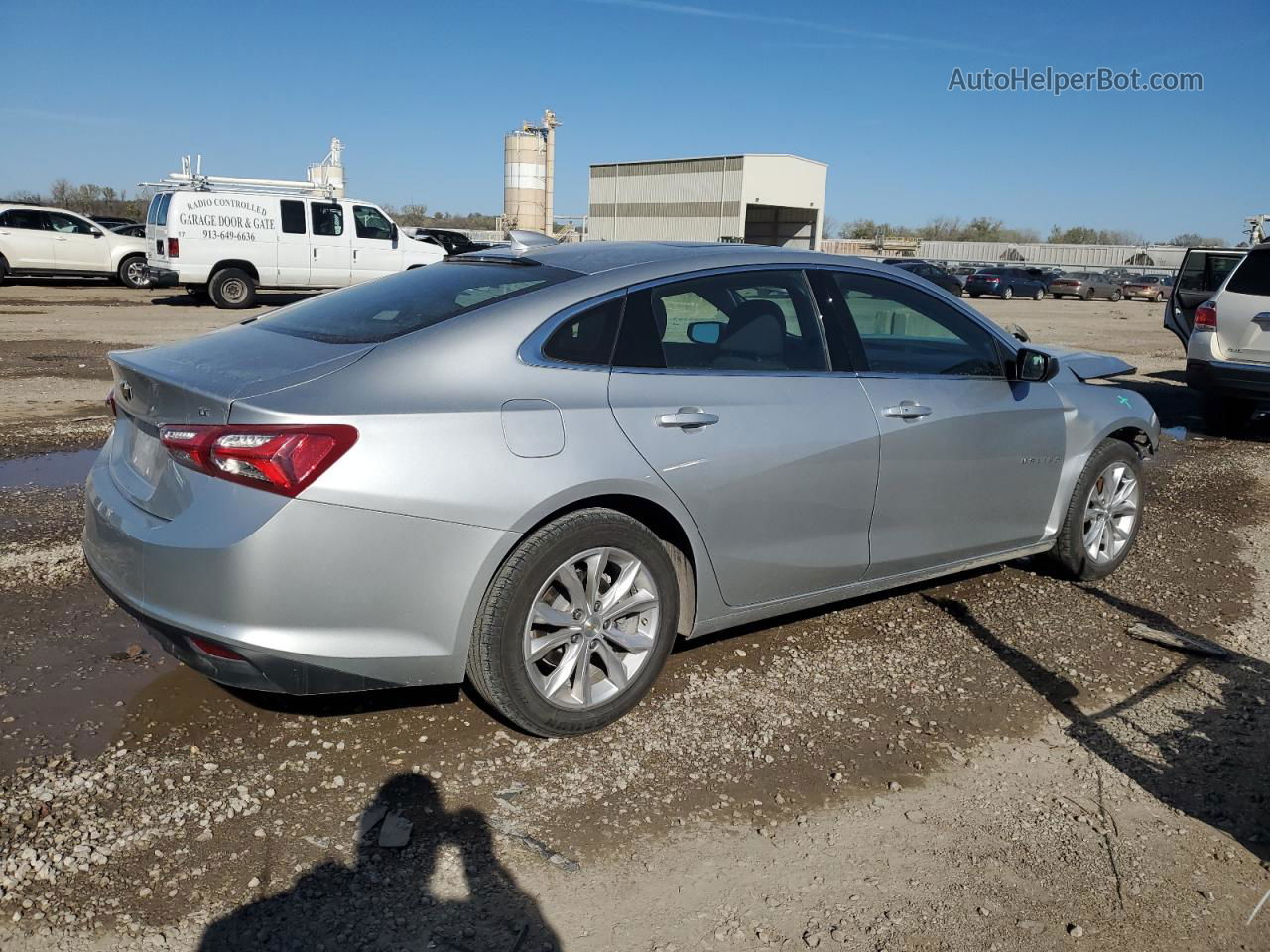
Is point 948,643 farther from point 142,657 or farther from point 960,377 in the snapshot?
point 142,657

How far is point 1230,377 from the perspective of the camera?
9.27 meters

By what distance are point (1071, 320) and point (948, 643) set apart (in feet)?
91.5

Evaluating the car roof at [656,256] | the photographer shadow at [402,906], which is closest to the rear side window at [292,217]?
the car roof at [656,256]

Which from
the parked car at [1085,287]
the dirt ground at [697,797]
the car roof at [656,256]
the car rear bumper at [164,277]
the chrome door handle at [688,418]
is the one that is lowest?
the parked car at [1085,287]

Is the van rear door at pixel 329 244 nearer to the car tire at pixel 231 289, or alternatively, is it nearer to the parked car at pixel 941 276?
the car tire at pixel 231 289

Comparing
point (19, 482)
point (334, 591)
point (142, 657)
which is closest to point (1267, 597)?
point (334, 591)

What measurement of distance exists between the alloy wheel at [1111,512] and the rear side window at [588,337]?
281 centimetres

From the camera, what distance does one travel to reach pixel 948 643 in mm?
4508

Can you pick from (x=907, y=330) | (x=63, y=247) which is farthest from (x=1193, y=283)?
(x=63, y=247)

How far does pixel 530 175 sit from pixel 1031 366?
2393 inches

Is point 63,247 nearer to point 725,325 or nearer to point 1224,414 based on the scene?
point 1224,414

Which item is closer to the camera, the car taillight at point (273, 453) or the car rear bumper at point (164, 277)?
the car taillight at point (273, 453)

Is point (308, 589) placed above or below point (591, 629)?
above

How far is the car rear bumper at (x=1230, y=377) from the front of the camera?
356 inches
